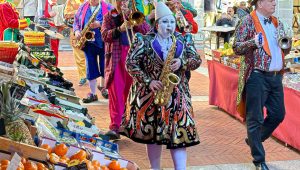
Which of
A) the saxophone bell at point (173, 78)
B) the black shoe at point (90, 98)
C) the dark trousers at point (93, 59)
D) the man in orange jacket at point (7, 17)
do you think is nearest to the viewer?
the saxophone bell at point (173, 78)

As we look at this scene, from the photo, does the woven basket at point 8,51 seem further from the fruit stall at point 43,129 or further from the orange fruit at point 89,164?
the orange fruit at point 89,164

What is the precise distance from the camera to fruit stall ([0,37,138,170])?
11.8 feet

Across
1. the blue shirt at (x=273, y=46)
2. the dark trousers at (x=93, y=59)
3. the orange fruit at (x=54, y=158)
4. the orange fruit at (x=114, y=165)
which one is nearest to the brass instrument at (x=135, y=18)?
the blue shirt at (x=273, y=46)

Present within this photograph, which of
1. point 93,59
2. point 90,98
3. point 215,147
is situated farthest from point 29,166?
point 90,98

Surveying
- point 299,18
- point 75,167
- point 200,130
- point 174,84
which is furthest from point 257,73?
point 299,18

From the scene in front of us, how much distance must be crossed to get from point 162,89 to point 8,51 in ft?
7.18

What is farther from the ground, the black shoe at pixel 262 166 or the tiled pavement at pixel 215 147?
the black shoe at pixel 262 166

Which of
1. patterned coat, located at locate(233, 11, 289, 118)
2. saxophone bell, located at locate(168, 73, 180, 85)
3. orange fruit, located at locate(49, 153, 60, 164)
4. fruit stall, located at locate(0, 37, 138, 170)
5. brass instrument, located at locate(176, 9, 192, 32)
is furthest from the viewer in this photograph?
Answer: brass instrument, located at locate(176, 9, 192, 32)

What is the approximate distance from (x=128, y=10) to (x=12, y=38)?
3.15m

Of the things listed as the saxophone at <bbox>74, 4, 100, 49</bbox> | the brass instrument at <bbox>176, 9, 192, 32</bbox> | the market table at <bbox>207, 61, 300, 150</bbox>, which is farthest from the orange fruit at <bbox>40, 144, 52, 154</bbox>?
the saxophone at <bbox>74, 4, 100, 49</bbox>

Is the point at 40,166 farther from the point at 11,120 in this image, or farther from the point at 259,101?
→ the point at 259,101

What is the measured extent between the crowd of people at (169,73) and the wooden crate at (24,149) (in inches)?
65.2

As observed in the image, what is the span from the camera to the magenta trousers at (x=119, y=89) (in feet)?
22.5

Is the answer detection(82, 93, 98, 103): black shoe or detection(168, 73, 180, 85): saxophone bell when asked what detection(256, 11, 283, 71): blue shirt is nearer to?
detection(168, 73, 180, 85): saxophone bell
